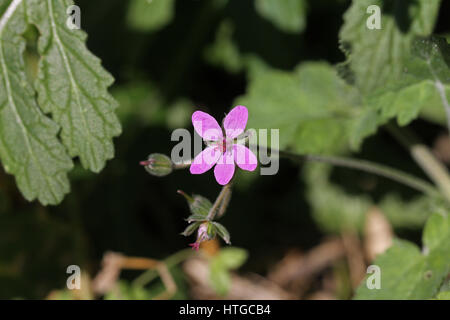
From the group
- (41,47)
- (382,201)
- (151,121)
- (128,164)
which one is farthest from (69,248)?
(382,201)

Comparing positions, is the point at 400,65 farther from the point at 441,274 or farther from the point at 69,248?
the point at 69,248

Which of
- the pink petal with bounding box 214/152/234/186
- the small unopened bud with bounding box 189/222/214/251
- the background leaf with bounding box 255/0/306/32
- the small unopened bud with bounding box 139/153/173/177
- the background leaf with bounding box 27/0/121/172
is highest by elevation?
the background leaf with bounding box 255/0/306/32

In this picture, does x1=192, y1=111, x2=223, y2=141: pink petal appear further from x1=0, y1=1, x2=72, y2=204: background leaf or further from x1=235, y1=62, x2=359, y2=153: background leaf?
x1=235, y1=62, x2=359, y2=153: background leaf

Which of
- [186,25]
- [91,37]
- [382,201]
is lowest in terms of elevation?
[382,201]

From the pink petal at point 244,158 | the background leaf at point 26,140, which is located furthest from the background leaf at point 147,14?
the pink petal at point 244,158

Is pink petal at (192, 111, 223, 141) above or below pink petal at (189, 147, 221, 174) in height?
above

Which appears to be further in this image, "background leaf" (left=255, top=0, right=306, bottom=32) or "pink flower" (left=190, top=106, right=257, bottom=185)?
"background leaf" (left=255, top=0, right=306, bottom=32)

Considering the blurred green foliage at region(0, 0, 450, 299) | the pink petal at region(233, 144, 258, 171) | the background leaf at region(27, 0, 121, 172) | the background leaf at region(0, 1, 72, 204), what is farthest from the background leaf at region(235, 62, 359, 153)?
the background leaf at region(0, 1, 72, 204)
